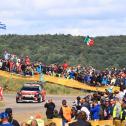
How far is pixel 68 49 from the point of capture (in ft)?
420

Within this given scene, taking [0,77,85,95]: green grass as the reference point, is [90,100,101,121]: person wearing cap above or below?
above

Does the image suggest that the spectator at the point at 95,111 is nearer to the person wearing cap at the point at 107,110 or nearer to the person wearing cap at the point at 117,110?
the person wearing cap at the point at 107,110

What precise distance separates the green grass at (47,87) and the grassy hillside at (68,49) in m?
48.5

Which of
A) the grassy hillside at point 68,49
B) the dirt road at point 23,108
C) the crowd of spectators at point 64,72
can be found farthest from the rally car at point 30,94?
the grassy hillside at point 68,49

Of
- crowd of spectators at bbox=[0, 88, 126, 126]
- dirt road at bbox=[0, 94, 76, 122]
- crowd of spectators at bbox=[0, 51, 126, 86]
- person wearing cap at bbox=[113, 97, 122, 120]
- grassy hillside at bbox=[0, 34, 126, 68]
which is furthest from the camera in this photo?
grassy hillside at bbox=[0, 34, 126, 68]

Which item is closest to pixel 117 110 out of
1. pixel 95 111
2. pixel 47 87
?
pixel 95 111

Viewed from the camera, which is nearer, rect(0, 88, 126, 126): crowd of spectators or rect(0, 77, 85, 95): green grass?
rect(0, 88, 126, 126): crowd of spectators

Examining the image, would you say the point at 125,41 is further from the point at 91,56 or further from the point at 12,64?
the point at 12,64

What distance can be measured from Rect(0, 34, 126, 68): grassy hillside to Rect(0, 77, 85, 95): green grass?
159ft

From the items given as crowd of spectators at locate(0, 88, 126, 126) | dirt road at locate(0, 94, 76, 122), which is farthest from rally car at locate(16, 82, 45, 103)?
crowd of spectators at locate(0, 88, 126, 126)

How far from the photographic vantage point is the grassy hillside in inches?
4441

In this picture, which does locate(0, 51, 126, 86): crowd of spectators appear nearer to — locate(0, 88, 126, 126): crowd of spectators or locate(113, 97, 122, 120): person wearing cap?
locate(0, 88, 126, 126): crowd of spectators

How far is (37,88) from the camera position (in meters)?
47.2

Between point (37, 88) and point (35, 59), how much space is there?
67507 millimetres
